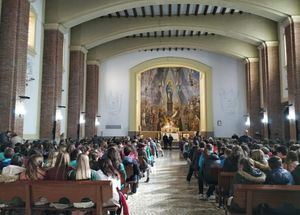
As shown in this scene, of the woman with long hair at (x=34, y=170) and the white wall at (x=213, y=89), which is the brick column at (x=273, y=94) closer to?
the white wall at (x=213, y=89)

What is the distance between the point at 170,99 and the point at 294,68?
17.1 m

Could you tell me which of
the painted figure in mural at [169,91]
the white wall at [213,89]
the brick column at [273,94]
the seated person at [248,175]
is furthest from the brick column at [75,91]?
the seated person at [248,175]

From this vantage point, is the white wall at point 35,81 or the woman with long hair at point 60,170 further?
the white wall at point 35,81

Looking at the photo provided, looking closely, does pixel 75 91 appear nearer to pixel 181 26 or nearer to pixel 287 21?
pixel 181 26

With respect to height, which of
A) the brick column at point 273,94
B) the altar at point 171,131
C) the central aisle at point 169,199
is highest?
the brick column at point 273,94

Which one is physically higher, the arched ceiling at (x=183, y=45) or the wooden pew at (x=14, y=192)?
the arched ceiling at (x=183, y=45)

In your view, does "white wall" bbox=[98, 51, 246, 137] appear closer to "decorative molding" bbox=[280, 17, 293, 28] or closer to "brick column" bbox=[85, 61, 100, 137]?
"brick column" bbox=[85, 61, 100, 137]

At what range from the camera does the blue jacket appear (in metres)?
4.49

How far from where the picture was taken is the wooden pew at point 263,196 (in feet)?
13.3

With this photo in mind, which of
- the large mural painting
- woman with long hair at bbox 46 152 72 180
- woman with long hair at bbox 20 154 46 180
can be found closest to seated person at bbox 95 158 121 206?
woman with long hair at bbox 46 152 72 180

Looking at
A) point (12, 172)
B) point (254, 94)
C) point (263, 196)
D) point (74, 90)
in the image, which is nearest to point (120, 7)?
point (74, 90)

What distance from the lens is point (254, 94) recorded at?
21156mm

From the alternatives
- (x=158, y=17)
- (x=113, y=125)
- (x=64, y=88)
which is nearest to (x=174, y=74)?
(x=113, y=125)

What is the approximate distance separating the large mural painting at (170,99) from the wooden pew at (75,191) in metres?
24.6
